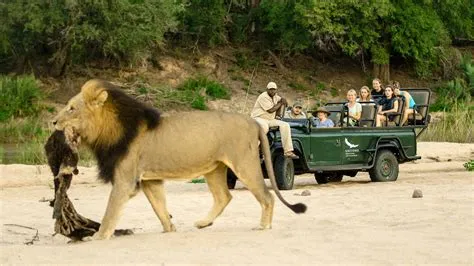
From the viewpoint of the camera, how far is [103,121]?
39.3 feet

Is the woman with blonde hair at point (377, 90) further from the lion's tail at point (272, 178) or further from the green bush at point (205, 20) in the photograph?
the green bush at point (205, 20)

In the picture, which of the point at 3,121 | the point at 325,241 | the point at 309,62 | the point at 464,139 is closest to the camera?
the point at 325,241

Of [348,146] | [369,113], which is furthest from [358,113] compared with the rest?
[348,146]

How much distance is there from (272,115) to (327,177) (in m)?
2.76

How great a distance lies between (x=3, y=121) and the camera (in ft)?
125

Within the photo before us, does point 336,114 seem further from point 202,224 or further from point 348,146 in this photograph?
point 202,224

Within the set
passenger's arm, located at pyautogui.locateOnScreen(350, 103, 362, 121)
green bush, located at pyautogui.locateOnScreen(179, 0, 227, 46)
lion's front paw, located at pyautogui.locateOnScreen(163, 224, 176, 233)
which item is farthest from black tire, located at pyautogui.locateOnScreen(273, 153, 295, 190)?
green bush, located at pyautogui.locateOnScreen(179, 0, 227, 46)

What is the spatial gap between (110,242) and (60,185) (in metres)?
1.11

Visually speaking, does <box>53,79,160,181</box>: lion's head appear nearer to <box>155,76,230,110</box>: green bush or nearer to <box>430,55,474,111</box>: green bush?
<box>155,76,230,110</box>: green bush

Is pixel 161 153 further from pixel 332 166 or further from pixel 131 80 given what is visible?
pixel 131 80

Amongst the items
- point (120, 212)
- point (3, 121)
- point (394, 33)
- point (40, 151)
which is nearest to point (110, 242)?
point (120, 212)

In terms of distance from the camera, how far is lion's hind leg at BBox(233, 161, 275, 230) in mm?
12078

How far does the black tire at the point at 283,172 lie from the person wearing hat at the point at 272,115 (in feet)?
0.55

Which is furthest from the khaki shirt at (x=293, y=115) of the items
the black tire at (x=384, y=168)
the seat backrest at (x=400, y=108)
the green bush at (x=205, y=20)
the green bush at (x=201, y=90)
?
the green bush at (x=205, y=20)
